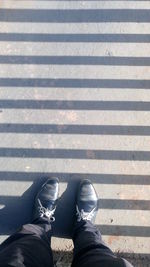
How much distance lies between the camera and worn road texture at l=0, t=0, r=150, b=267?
265cm

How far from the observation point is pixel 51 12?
2818 millimetres

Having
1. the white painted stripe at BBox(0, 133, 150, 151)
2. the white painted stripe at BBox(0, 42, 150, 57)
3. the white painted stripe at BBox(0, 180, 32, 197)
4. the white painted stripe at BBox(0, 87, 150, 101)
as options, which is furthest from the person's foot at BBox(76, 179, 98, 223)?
the white painted stripe at BBox(0, 42, 150, 57)

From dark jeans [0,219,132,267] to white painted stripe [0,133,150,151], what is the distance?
21.3 inches

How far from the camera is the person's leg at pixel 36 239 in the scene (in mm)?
1943

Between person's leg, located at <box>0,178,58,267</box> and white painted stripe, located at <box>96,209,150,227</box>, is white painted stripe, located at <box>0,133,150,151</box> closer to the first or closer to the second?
person's leg, located at <box>0,178,58,267</box>

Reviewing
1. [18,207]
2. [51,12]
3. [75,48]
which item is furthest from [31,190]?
[51,12]

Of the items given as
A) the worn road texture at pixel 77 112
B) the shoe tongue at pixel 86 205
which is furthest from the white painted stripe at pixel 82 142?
the shoe tongue at pixel 86 205

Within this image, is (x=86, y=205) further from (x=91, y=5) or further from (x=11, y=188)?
(x=91, y=5)

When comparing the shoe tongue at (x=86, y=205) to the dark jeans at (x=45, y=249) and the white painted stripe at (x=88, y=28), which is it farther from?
the white painted stripe at (x=88, y=28)

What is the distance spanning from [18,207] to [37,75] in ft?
3.22

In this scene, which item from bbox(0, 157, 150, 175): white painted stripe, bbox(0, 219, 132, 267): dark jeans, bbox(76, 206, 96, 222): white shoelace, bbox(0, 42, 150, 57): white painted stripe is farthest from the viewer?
bbox(0, 42, 150, 57): white painted stripe

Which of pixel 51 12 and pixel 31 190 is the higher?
pixel 51 12

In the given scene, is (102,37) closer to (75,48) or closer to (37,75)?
(75,48)

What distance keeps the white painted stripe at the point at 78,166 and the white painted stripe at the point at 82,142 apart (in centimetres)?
10
